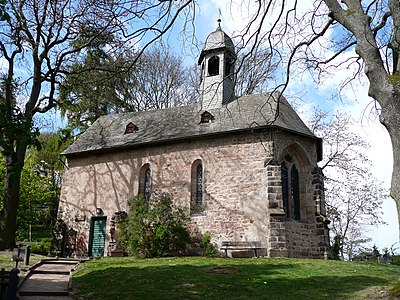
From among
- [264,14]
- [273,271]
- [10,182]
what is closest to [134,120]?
[10,182]

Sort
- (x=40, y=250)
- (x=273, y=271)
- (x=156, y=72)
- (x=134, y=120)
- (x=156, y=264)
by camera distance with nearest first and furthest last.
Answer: (x=273, y=271) → (x=156, y=264) → (x=40, y=250) → (x=134, y=120) → (x=156, y=72)

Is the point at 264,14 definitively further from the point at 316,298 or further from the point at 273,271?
the point at 273,271

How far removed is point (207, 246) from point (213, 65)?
10209 mm

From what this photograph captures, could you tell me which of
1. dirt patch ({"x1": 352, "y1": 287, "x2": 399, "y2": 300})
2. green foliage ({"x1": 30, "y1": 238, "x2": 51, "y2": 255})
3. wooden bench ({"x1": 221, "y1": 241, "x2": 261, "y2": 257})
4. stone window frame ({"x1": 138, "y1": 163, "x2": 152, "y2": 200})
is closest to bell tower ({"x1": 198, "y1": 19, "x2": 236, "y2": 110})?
stone window frame ({"x1": 138, "y1": 163, "x2": 152, "y2": 200})

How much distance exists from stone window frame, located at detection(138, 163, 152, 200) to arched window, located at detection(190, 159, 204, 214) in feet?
8.12

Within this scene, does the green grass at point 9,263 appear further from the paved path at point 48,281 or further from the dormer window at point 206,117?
the dormer window at point 206,117

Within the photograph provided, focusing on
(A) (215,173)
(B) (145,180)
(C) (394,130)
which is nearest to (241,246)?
(A) (215,173)

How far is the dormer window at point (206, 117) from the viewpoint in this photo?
19.9m

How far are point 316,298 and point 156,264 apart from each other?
646cm

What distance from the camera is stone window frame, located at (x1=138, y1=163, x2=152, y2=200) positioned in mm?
20156

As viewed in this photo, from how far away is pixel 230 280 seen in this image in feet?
34.5

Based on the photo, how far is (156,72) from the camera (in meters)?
32.6

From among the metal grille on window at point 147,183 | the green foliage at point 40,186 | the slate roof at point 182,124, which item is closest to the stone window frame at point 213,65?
the slate roof at point 182,124

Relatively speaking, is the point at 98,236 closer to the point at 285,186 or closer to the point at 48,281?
the point at 48,281
